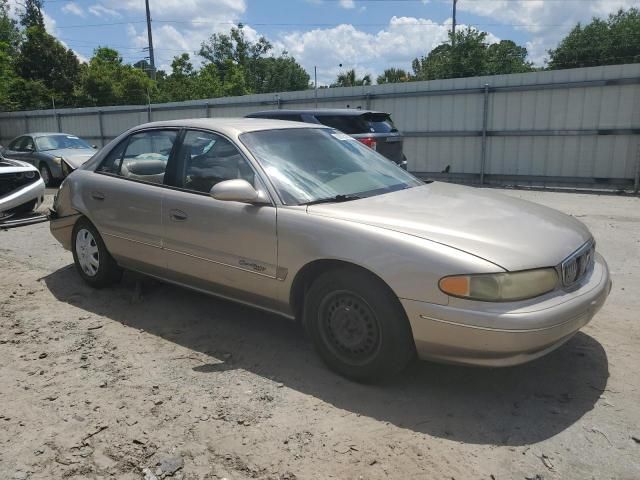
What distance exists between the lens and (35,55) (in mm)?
33438

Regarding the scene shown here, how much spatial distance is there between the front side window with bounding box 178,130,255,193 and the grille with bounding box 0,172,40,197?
5.23m

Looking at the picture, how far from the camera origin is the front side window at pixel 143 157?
4375mm

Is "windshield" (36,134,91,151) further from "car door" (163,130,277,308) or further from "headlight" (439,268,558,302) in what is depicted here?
"headlight" (439,268,558,302)

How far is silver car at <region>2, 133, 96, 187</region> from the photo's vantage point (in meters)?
13.3

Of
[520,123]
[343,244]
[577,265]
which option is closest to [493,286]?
[577,265]

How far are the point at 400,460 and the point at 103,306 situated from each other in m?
3.17

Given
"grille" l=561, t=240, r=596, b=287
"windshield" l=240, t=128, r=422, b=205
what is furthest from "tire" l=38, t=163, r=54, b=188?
"grille" l=561, t=240, r=596, b=287

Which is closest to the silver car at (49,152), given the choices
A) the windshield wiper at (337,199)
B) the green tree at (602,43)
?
the windshield wiper at (337,199)

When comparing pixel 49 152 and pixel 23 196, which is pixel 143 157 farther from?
pixel 49 152

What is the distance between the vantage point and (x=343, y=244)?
3.12 meters

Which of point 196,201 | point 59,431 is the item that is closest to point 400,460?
point 59,431

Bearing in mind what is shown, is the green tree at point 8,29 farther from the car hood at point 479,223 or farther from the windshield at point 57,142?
the car hood at point 479,223

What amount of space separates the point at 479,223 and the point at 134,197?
9.01ft

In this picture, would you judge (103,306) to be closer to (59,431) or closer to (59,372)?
(59,372)
